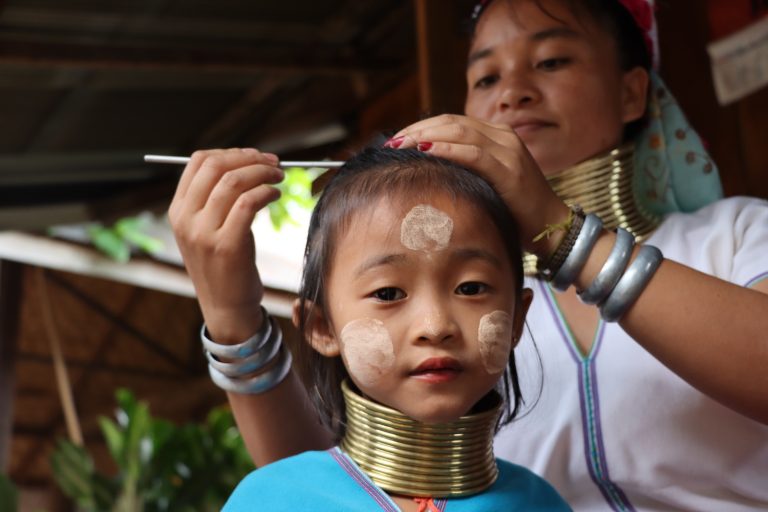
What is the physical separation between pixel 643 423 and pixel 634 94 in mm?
710

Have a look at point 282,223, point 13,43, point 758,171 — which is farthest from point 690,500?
point 282,223

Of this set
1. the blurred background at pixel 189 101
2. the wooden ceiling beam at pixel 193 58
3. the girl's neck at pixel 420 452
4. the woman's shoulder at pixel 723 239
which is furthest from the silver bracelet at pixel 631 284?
the wooden ceiling beam at pixel 193 58

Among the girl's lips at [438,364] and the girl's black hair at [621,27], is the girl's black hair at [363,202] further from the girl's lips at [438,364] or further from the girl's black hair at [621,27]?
the girl's black hair at [621,27]

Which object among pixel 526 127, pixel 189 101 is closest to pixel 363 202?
pixel 526 127

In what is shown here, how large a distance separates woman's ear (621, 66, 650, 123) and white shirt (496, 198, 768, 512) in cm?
29

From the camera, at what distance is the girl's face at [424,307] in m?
1.35

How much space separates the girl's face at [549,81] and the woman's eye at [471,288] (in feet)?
1.79

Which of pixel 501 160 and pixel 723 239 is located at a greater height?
pixel 501 160

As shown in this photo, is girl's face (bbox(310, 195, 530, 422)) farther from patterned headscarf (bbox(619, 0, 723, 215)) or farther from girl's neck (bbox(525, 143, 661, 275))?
patterned headscarf (bbox(619, 0, 723, 215))

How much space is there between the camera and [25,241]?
595 cm

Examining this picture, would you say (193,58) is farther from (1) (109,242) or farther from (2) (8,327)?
(2) (8,327)

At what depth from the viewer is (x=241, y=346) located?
1626 millimetres

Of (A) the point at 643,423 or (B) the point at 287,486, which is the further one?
(A) the point at 643,423

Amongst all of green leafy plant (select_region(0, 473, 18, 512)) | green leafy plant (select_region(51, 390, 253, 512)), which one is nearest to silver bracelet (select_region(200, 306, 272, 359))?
green leafy plant (select_region(0, 473, 18, 512))
